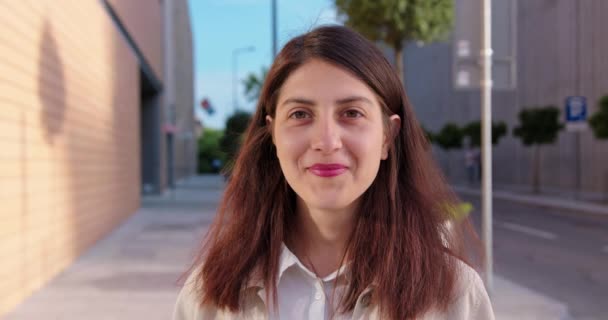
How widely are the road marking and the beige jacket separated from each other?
1064 centimetres

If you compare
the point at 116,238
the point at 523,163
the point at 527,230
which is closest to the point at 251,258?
the point at 116,238

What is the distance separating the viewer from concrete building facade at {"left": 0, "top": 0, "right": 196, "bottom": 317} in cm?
605

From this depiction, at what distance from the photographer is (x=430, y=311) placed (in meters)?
1.53

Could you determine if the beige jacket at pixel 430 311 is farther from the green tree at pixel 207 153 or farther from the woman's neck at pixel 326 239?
the green tree at pixel 207 153

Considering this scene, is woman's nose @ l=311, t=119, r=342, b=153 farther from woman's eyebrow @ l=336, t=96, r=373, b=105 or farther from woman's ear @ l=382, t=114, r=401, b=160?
woman's ear @ l=382, t=114, r=401, b=160

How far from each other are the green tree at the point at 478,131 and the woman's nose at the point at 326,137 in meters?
26.3

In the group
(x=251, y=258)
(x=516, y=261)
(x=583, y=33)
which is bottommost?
(x=516, y=261)

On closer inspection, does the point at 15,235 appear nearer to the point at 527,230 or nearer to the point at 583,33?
the point at 527,230

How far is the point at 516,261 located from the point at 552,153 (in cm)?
1801

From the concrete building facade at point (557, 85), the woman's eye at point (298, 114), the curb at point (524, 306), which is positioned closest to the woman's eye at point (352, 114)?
the woman's eye at point (298, 114)

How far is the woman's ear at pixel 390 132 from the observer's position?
167cm

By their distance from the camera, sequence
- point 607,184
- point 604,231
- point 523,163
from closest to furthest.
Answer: point 604,231 → point 607,184 → point 523,163

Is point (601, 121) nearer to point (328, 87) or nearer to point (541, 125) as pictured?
point (541, 125)

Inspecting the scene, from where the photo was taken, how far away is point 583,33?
22844 millimetres
